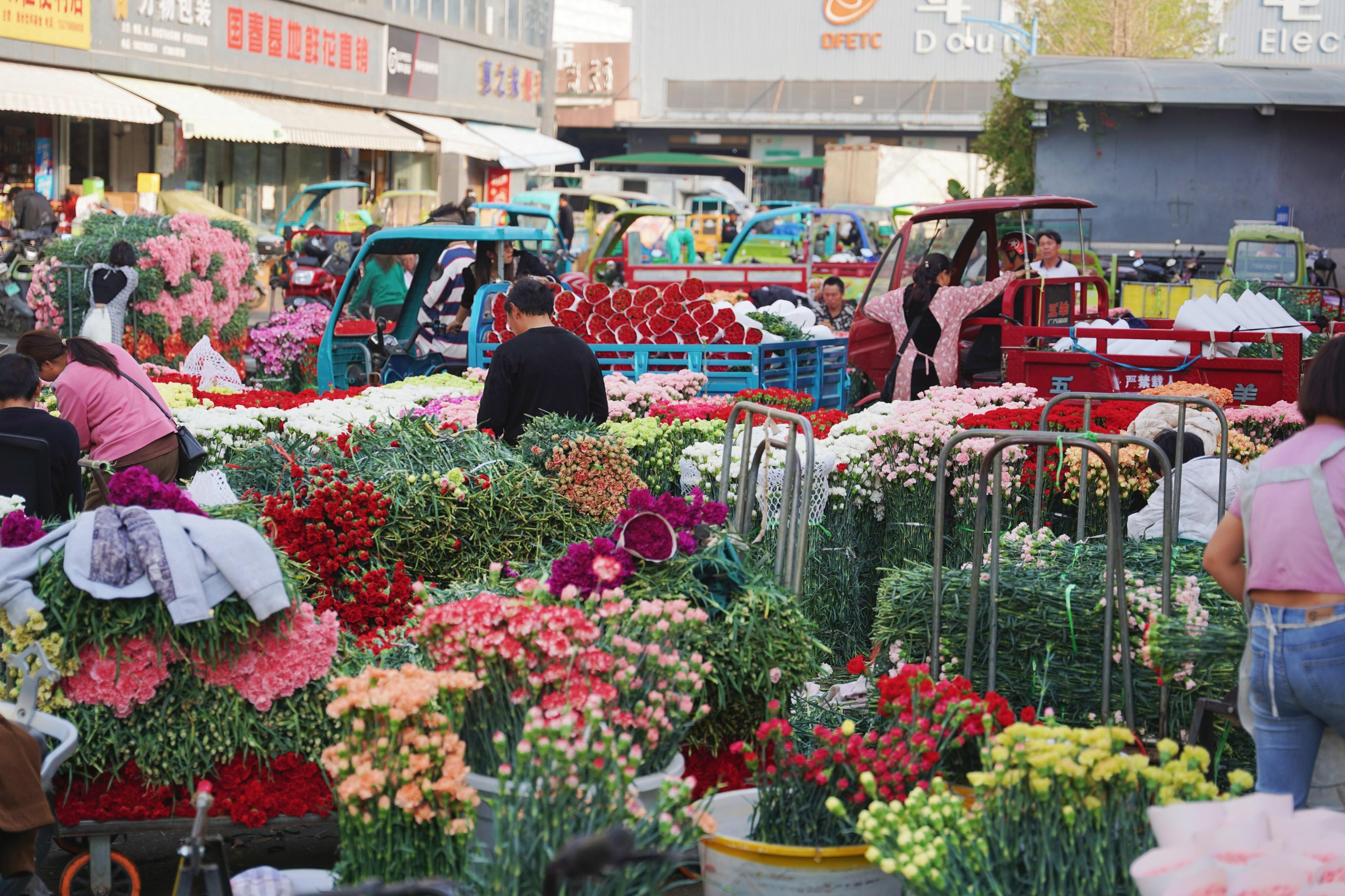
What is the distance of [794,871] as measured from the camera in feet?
11.5

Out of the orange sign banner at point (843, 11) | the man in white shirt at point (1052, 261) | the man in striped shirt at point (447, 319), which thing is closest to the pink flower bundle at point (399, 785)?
the man in striped shirt at point (447, 319)

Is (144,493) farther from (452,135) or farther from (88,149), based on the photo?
(452,135)

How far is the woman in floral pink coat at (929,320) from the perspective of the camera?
33.6 feet

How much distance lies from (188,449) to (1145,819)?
5.00 m

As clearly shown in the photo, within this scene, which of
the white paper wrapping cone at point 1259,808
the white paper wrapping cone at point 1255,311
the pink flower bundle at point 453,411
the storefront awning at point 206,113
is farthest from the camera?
the storefront awning at point 206,113

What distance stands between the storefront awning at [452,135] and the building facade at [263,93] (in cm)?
6

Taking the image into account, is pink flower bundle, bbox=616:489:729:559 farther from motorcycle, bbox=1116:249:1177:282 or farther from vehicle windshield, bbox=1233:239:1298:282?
vehicle windshield, bbox=1233:239:1298:282

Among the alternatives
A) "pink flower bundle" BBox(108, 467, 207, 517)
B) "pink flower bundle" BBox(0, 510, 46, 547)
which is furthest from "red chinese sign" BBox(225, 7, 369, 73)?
"pink flower bundle" BBox(108, 467, 207, 517)

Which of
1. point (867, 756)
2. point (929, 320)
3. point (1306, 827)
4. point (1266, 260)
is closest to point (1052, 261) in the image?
point (929, 320)

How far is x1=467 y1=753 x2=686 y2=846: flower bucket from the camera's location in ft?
11.1

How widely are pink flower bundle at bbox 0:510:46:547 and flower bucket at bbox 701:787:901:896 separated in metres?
2.18

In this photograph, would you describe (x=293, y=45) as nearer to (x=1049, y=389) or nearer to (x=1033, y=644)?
(x=1049, y=389)

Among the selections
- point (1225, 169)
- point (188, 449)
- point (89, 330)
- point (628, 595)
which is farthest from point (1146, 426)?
point (1225, 169)

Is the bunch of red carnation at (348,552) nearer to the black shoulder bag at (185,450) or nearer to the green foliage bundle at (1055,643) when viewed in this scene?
the black shoulder bag at (185,450)
